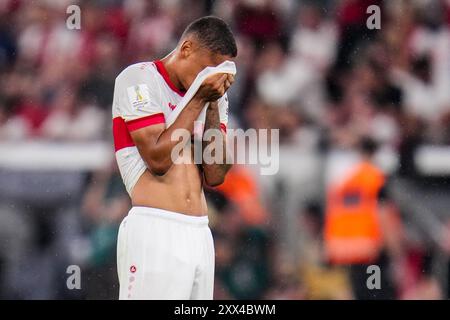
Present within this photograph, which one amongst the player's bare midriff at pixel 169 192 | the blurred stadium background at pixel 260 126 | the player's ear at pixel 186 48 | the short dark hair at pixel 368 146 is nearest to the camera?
the player's bare midriff at pixel 169 192

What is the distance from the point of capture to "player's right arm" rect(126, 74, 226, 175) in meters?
4.64

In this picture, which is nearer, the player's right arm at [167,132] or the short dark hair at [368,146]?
the player's right arm at [167,132]

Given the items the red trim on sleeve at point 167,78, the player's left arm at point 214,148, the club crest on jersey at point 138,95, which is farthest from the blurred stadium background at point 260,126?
the club crest on jersey at point 138,95

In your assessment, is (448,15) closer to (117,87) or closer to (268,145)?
(268,145)

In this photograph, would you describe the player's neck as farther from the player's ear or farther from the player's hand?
the player's hand

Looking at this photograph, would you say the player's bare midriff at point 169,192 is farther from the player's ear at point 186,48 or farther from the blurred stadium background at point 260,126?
the blurred stadium background at point 260,126

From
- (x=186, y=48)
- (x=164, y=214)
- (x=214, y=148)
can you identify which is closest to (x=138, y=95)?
(x=186, y=48)

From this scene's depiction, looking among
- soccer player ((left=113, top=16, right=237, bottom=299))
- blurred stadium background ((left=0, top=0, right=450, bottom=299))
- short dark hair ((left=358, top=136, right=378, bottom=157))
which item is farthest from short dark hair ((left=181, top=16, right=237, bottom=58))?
short dark hair ((left=358, top=136, right=378, bottom=157))

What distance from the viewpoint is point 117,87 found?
485cm

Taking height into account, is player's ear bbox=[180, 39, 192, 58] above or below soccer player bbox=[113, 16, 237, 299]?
above

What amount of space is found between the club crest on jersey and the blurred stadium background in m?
3.52

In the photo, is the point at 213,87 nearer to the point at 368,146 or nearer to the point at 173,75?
the point at 173,75

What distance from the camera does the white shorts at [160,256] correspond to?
467 cm
